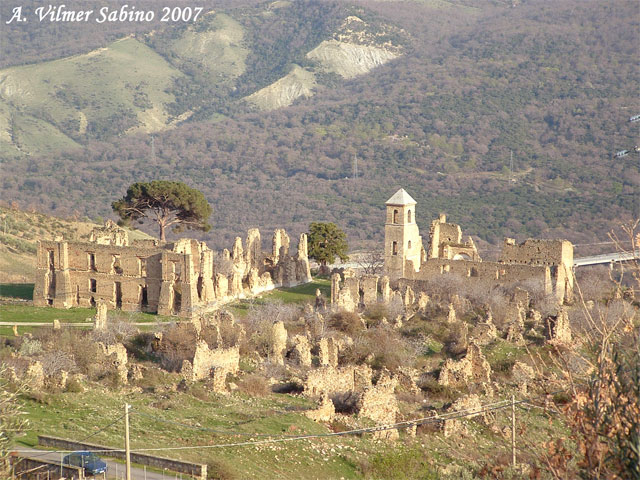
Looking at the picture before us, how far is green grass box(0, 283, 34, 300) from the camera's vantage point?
43.8m

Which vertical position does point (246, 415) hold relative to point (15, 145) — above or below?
below

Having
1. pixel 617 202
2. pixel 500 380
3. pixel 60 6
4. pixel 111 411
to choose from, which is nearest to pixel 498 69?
pixel 617 202

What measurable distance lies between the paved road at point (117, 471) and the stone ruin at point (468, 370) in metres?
12.6

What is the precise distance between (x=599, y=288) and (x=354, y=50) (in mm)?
117184

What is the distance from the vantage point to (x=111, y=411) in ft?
89.4

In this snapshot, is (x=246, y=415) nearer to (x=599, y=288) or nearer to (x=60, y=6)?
(x=599, y=288)

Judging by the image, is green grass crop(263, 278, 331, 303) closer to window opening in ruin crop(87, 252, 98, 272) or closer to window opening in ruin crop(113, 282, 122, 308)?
window opening in ruin crop(113, 282, 122, 308)

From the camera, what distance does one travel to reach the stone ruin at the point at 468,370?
33.3m

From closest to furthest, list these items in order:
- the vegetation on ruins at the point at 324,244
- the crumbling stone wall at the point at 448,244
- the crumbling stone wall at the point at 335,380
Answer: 1. the crumbling stone wall at the point at 335,380
2. the crumbling stone wall at the point at 448,244
3. the vegetation on ruins at the point at 324,244

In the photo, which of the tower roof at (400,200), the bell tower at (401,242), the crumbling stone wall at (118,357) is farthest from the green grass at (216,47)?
the crumbling stone wall at (118,357)

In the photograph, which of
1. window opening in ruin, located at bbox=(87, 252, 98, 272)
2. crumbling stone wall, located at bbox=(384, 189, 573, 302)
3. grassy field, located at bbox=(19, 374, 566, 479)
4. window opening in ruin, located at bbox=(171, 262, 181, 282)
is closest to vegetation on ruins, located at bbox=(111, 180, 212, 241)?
window opening in ruin, located at bbox=(87, 252, 98, 272)

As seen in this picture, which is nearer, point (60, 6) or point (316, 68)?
point (316, 68)

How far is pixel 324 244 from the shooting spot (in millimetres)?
53625

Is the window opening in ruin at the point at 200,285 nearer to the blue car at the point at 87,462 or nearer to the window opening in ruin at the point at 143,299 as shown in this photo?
the window opening in ruin at the point at 143,299
